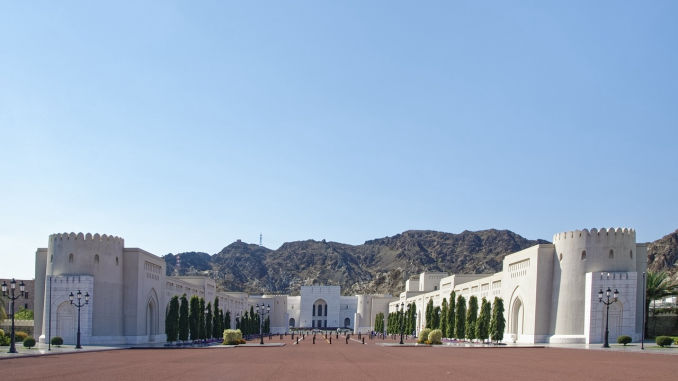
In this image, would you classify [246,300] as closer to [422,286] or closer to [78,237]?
[422,286]

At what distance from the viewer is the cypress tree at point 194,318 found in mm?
53469

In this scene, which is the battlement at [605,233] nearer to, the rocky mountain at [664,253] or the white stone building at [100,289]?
the white stone building at [100,289]

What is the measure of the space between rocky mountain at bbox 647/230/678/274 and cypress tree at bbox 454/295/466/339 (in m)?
50.5

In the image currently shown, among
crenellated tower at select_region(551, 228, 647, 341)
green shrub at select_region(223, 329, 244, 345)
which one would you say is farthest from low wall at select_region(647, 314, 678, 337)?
green shrub at select_region(223, 329, 244, 345)

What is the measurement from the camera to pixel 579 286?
4419cm

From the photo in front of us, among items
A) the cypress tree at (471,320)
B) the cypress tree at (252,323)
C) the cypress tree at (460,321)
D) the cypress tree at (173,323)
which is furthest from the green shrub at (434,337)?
the cypress tree at (252,323)

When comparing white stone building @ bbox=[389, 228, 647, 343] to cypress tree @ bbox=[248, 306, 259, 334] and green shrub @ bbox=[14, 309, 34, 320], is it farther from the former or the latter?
green shrub @ bbox=[14, 309, 34, 320]

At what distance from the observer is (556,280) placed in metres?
46.0

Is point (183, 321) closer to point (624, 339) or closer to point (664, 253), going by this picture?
point (624, 339)

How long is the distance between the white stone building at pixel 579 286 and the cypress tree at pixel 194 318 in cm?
2396

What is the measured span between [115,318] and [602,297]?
31915mm

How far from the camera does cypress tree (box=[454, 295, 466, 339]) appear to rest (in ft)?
180

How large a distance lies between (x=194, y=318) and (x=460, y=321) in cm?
2117

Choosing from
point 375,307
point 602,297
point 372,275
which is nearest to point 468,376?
point 602,297
